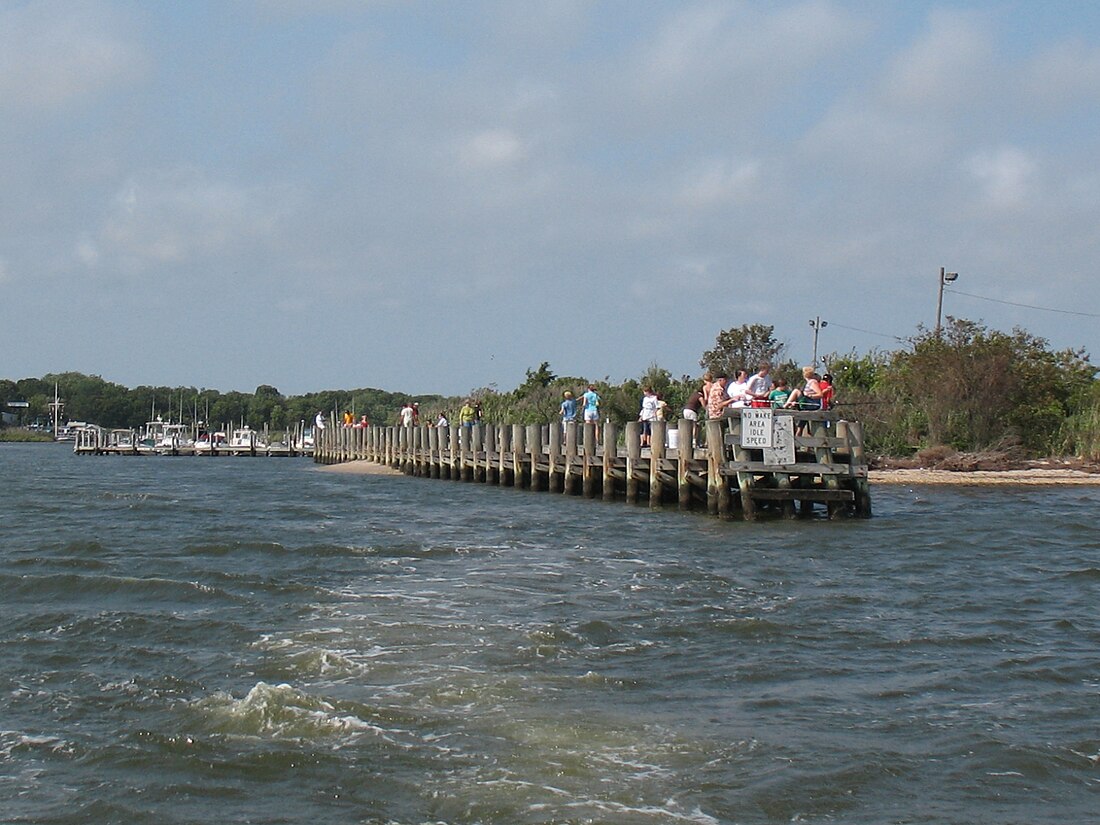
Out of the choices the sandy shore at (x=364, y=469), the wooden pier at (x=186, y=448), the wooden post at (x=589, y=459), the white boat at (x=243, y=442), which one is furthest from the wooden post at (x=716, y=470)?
the white boat at (x=243, y=442)

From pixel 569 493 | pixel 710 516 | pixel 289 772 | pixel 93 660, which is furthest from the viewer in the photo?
pixel 569 493

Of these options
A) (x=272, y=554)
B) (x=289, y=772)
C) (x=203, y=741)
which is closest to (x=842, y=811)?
(x=289, y=772)

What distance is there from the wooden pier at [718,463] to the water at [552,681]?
249 centimetres

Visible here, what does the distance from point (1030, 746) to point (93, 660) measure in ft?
20.1

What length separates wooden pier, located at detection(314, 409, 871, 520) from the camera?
1759 centimetres

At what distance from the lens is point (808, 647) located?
28.3 ft

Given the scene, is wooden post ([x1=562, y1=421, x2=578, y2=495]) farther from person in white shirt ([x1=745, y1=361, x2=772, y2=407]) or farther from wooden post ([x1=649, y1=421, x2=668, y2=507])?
person in white shirt ([x1=745, y1=361, x2=772, y2=407])

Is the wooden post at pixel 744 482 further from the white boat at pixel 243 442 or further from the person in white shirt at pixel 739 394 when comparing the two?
the white boat at pixel 243 442

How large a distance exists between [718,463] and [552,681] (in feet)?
35.7

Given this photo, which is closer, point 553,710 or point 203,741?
point 203,741

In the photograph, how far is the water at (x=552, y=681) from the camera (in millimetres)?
5574

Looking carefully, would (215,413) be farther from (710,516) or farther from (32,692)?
(32,692)

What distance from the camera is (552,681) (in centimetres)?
762

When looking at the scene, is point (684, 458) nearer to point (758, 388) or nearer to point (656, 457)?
point (656, 457)
